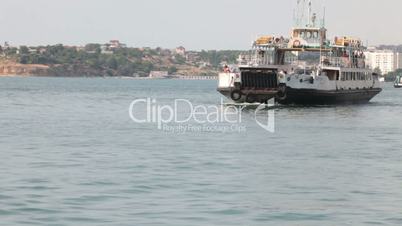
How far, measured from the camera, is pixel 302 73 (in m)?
85.0

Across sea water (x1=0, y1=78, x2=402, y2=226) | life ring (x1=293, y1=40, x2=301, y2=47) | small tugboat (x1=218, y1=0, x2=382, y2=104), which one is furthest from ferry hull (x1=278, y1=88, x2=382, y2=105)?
sea water (x1=0, y1=78, x2=402, y2=226)

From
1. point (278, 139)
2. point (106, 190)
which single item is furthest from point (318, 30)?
point (106, 190)

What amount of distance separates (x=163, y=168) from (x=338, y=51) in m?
62.0

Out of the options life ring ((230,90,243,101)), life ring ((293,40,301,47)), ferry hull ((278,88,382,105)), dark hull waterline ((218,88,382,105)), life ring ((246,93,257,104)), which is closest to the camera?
dark hull waterline ((218,88,382,105))

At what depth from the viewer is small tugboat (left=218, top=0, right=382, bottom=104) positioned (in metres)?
81.6

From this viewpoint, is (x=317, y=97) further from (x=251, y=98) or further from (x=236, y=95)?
(x=236, y=95)

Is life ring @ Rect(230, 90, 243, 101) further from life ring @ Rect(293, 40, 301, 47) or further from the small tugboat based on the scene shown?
life ring @ Rect(293, 40, 301, 47)

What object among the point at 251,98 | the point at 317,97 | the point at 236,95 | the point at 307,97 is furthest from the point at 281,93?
the point at 317,97

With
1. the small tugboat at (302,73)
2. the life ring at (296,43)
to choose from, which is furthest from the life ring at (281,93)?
the life ring at (296,43)

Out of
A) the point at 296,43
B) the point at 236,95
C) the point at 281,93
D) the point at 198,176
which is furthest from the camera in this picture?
the point at 296,43

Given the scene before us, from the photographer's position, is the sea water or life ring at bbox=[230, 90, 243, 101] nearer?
A: the sea water

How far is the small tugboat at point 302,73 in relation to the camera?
81.6 m

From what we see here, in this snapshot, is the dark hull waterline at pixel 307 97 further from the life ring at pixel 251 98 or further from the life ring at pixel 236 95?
the life ring at pixel 236 95

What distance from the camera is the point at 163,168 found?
3509cm
